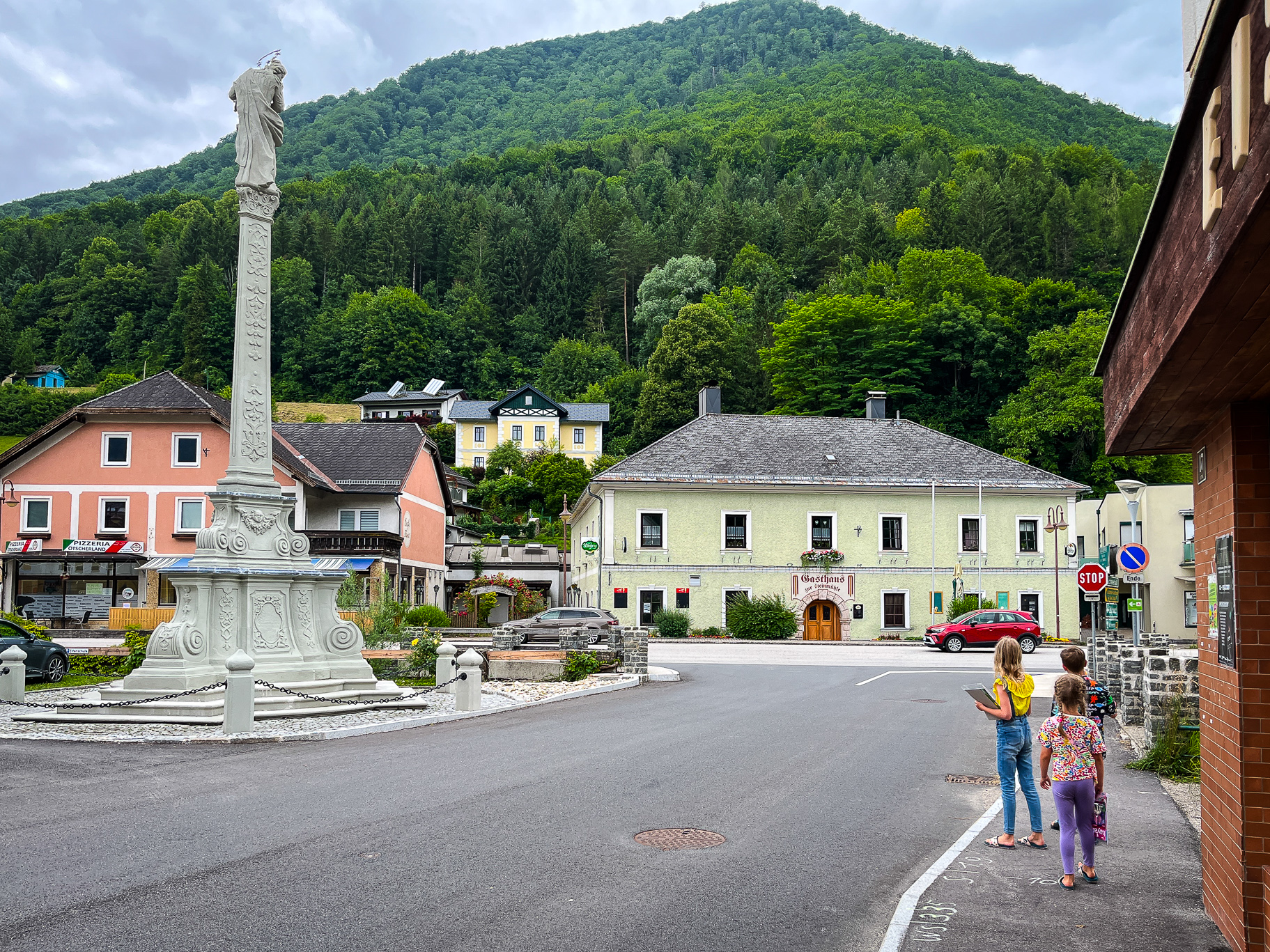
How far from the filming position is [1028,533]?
5038cm

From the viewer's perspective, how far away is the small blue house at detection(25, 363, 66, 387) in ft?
409

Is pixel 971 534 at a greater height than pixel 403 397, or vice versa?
pixel 403 397

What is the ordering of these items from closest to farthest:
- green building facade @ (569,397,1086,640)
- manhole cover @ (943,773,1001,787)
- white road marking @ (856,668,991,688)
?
manhole cover @ (943,773,1001,787)
white road marking @ (856,668,991,688)
green building facade @ (569,397,1086,640)

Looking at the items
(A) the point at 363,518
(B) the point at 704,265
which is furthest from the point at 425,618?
(B) the point at 704,265

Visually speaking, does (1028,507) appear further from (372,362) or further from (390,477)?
(372,362)

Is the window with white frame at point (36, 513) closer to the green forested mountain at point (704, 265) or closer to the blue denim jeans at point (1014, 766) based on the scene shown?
the blue denim jeans at point (1014, 766)

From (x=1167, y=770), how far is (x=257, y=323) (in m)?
16.1

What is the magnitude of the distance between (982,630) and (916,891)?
35332 mm

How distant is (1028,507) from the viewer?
50.4 m

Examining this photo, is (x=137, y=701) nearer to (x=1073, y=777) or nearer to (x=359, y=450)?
(x=1073, y=777)

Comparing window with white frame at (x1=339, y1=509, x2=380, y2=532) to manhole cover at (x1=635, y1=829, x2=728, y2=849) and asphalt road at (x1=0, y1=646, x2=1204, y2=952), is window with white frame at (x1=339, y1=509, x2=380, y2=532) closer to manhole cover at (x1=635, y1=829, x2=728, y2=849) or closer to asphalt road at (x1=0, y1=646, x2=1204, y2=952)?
asphalt road at (x1=0, y1=646, x2=1204, y2=952)

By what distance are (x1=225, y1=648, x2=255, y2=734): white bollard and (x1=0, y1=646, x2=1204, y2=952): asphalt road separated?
84 cm

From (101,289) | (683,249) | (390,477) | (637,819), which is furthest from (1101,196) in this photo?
(101,289)

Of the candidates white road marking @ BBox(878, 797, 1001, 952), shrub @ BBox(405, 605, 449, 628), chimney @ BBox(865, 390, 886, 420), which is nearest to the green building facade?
chimney @ BBox(865, 390, 886, 420)
